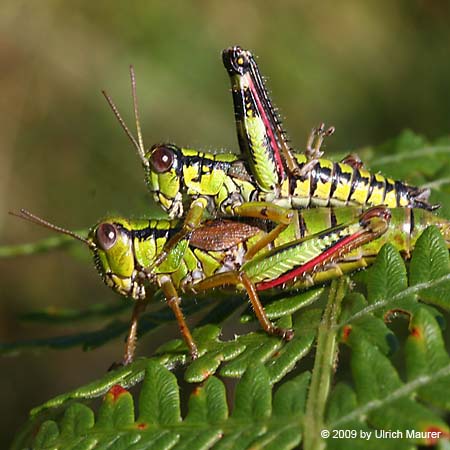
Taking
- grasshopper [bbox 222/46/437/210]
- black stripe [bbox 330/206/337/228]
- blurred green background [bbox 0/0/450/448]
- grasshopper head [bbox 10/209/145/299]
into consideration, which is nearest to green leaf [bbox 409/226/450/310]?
black stripe [bbox 330/206/337/228]

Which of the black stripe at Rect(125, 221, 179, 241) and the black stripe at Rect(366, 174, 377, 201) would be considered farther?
the black stripe at Rect(366, 174, 377, 201)

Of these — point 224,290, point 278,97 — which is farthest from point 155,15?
point 224,290

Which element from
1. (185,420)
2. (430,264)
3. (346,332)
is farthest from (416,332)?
(185,420)

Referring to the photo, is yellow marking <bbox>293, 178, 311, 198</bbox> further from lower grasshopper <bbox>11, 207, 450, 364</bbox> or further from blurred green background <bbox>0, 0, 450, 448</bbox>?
blurred green background <bbox>0, 0, 450, 448</bbox>

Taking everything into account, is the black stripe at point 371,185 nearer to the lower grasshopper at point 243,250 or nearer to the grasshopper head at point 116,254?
the lower grasshopper at point 243,250

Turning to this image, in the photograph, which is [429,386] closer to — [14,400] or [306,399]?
[306,399]

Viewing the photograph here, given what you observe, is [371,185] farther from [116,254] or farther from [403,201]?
[116,254]

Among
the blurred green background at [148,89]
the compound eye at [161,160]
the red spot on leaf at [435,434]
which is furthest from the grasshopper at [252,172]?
the blurred green background at [148,89]
